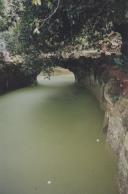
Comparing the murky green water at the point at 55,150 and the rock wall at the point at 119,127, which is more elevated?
the rock wall at the point at 119,127

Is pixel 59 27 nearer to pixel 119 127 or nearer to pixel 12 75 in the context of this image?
pixel 119 127

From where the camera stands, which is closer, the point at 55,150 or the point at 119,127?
the point at 119,127

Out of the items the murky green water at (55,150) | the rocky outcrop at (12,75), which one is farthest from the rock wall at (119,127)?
the rocky outcrop at (12,75)

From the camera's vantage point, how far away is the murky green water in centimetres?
551

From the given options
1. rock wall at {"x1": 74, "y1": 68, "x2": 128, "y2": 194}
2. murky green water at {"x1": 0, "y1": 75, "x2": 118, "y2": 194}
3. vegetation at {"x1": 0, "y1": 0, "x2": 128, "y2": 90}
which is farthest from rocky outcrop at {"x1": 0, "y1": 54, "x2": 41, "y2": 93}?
rock wall at {"x1": 74, "y1": 68, "x2": 128, "y2": 194}

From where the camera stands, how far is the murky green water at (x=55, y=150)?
5508mm

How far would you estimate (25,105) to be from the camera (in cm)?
1167

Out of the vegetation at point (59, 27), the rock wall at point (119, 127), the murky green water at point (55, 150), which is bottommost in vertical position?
the murky green water at point (55, 150)

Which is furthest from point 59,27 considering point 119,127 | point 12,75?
point 12,75

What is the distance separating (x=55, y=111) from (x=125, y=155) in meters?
5.74

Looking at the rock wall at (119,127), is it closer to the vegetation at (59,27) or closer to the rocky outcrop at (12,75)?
the vegetation at (59,27)

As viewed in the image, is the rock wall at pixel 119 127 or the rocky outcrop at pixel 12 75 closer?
the rock wall at pixel 119 127

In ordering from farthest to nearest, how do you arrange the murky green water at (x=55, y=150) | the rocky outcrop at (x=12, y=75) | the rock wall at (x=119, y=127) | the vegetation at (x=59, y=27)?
the rocky outcrop at (x=12, y=75) → the vegetation at (x=59, y=27) → the murky green water at (x=55, y=150) → the rock wall at (x=119, y=127)

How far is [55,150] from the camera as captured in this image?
23.1 feet
